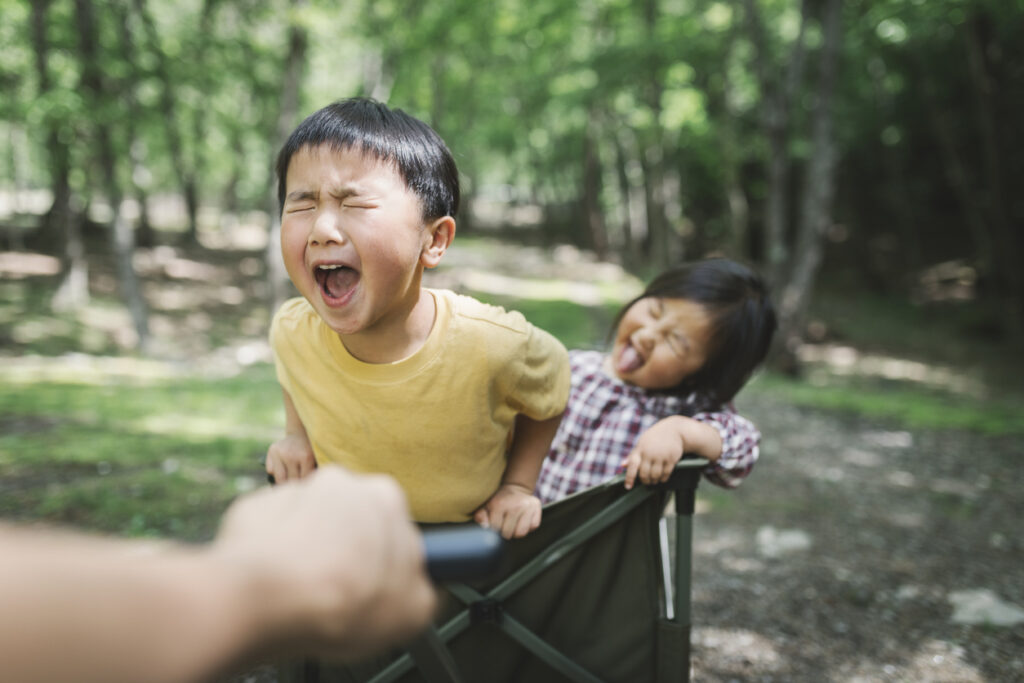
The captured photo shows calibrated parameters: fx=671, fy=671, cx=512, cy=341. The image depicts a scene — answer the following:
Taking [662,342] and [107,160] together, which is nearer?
[662,342]

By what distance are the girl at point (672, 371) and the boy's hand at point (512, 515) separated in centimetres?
47

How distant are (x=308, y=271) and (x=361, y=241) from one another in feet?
0.43

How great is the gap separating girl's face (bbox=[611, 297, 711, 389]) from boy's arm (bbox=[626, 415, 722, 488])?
0.31m

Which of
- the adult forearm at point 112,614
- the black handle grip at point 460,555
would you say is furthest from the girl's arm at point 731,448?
the adult forearm at point 112,614

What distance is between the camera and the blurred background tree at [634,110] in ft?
28.1

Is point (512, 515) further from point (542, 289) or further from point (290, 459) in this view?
point (542, 289)

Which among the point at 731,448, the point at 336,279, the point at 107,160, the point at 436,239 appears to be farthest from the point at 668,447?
the point at 107,160

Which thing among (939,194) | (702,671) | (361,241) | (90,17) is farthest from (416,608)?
(939,194)

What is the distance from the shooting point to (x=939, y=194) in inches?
769

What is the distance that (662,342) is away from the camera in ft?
6.93

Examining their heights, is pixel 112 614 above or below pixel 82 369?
above

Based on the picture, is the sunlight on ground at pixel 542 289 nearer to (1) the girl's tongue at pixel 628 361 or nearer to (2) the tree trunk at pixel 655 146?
(2) the tree trunk at pixel 655 146

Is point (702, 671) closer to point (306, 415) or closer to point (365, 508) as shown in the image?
point (306, 415)

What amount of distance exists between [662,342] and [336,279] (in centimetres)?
114
